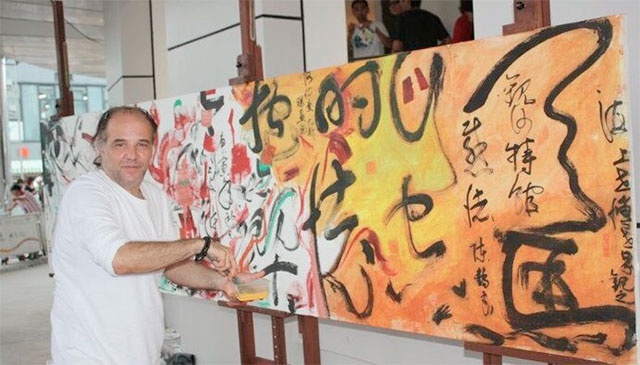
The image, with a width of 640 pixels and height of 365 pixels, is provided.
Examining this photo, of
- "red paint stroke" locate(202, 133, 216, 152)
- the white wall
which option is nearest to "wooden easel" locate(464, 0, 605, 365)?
the white wall

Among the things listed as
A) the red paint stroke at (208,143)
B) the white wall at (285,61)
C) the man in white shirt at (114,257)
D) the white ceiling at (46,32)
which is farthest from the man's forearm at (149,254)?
the white ceiling at (46,32)

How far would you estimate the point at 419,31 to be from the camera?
506cm

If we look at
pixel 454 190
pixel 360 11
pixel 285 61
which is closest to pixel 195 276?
pixel 454 190

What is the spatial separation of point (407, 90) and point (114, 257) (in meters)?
0.92

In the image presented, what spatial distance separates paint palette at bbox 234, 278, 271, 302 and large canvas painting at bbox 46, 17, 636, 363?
5 cm

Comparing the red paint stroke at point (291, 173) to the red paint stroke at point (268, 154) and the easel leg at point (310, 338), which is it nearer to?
the red paint stroke at point (268, 154)

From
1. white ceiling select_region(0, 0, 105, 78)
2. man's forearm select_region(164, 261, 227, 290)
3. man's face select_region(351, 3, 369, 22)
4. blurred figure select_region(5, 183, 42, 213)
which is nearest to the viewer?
man's forearm select_region(164, 261, 227, 290)

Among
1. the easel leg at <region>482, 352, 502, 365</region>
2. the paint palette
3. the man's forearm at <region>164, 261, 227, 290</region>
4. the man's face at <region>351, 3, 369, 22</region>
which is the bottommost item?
the easel leg at <region>482, 352, 502, 365</region>

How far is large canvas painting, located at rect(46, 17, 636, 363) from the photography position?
1.48 metres

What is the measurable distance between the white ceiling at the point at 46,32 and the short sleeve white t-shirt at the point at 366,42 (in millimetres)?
3095

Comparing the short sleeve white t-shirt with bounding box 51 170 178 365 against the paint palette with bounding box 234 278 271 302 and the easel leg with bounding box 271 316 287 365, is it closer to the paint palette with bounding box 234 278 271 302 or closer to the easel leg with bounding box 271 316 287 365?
the paint palette with bounding box 234 278 271 302

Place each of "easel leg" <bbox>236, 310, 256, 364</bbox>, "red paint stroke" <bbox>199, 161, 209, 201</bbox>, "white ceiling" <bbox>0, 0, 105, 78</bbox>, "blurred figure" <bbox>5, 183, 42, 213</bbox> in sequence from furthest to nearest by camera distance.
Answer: "blurred figure" <bbox>5, 183, 42, 213</bbox>, "white ceiling" <bbox>0, 0, 105, 78</bbox>, "red paint stroke" <bbox>199, 161, 209, 201</bbox>, "easel leg" <bbox>236, 310, 256, 364</bbox>

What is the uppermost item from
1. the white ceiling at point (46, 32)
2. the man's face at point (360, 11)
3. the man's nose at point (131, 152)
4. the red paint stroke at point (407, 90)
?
the white ceiling at point (46, 32)

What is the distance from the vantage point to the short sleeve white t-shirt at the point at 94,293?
1.79 m
